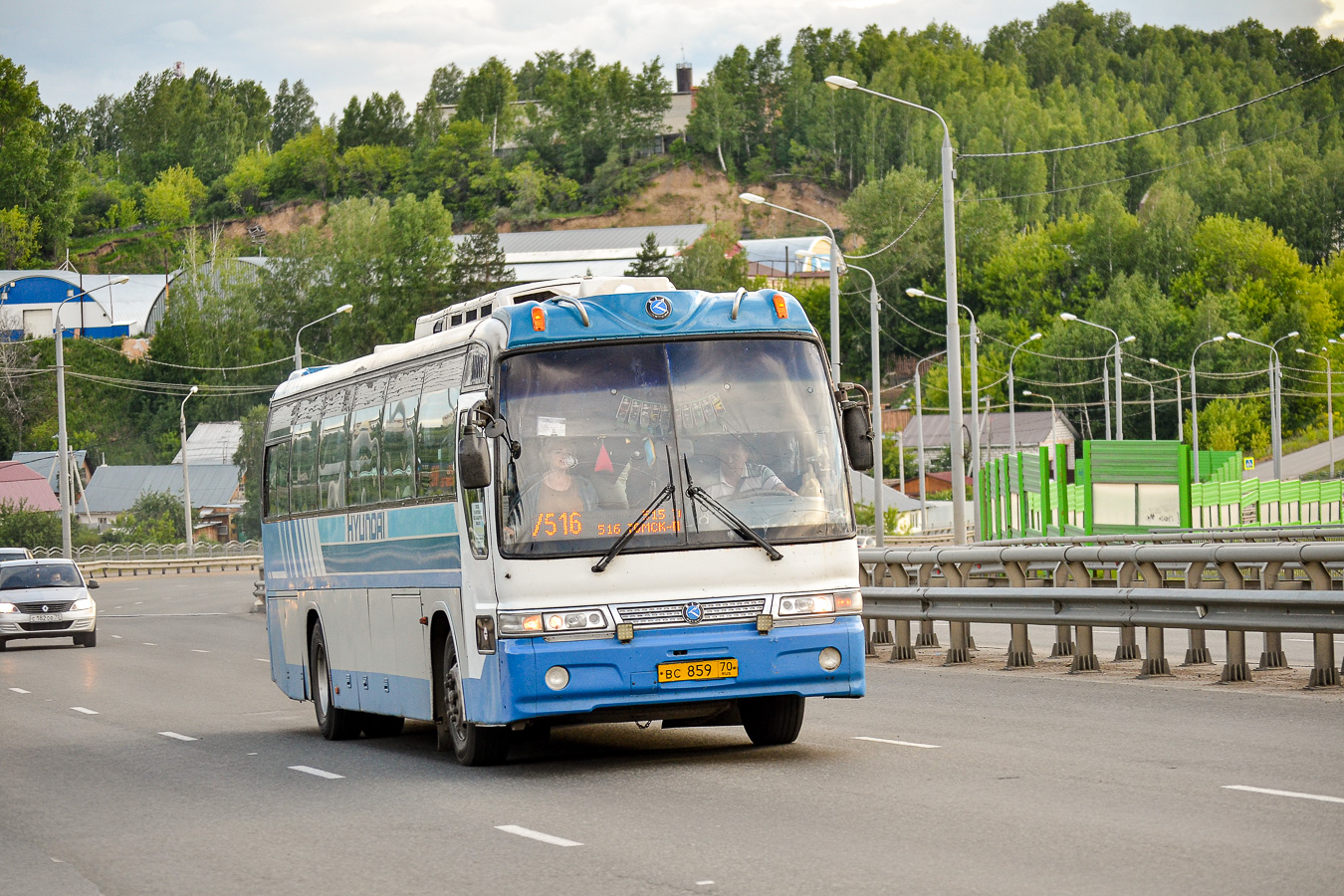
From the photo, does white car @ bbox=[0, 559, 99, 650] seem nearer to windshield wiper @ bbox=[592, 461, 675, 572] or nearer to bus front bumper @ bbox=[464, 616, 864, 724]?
bus front bumper @ bbox=[464, 616, 864, 724]

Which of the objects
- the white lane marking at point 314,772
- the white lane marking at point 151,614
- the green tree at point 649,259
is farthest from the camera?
the green tree at point 649,259

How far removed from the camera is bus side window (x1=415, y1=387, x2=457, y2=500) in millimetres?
12577

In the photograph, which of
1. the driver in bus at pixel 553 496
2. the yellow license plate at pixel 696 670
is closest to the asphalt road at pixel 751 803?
the yellow license plate at pixel 696 670

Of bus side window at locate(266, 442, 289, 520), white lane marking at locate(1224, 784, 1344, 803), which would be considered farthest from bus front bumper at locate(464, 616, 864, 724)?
bus side window at locate(266, 442, 289, 520)

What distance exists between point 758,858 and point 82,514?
11340cm

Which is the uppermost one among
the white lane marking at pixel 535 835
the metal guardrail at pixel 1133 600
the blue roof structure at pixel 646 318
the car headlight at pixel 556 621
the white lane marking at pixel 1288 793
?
the blue roof structure at pixel 646 318

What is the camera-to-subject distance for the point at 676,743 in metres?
13.7

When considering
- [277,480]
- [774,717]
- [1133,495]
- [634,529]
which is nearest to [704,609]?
[634,529]

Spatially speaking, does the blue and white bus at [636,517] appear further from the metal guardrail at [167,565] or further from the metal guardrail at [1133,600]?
the metal guardrail at [167,565]

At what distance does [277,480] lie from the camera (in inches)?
691

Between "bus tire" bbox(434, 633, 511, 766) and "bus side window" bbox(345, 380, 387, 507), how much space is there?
6.58ft

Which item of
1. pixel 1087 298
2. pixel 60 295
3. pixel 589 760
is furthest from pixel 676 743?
pixel 60 295

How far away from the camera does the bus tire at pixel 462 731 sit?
12.4 meters

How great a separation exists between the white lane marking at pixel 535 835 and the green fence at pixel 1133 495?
3801 centimetres
